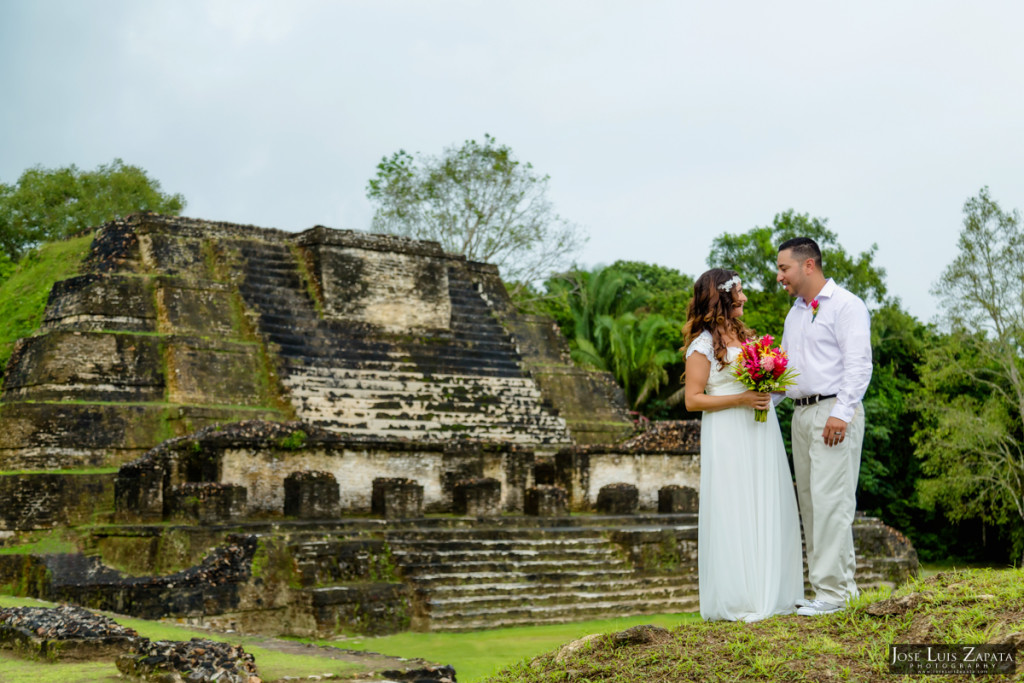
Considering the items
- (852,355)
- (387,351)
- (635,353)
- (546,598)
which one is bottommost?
(546,598)

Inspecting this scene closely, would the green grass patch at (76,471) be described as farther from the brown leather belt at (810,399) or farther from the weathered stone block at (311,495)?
the brown leather belt at (810,399)

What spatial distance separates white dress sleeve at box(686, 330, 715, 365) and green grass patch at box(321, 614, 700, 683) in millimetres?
3211

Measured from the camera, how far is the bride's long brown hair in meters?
5.59

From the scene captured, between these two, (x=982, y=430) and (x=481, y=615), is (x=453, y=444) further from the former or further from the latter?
(x=982, y=430)

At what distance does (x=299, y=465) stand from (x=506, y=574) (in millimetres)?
2772

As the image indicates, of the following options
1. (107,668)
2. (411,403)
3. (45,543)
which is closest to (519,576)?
(411,403)

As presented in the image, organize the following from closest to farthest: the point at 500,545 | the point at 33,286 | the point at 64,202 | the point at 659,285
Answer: the point at 500,545 < the point at 33,286 < the point at 64,202 < the point at 659,285

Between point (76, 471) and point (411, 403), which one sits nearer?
point (76, 471)

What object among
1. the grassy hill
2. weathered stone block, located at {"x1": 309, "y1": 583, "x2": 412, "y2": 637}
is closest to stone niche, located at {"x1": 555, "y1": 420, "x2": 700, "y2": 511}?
weathered stone block, located at {"x1": 309, "y1": 583, "x2": 412, "y2": 637}

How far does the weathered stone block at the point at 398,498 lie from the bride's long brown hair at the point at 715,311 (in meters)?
6.89

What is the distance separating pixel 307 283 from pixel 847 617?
12682 mm

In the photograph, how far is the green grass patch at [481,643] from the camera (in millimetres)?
8391

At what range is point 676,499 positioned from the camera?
47.6ft

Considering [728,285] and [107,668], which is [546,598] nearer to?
[107,668]
